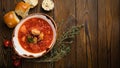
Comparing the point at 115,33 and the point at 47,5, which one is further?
the point at 115,33

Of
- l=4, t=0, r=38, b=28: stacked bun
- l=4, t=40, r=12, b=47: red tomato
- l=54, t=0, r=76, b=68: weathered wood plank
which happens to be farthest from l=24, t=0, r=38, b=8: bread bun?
l=4, t=40, r=12, b=47: red tomato

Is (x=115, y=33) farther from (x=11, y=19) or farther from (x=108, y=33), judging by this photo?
(x=11, y=19)

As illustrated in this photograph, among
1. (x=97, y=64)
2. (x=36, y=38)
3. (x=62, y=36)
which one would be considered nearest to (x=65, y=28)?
(x=62, y=36)

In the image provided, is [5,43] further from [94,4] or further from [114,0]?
[114,0]

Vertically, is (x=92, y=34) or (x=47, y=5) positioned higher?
(x=47, y=5)

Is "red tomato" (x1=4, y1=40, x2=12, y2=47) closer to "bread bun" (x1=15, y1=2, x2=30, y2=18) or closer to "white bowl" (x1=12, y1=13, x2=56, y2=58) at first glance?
"white bowl" (x1=12, y1=13, x2=56, y2=58)

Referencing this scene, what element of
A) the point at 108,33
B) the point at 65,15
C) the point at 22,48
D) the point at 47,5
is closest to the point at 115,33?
the point at 108,33
